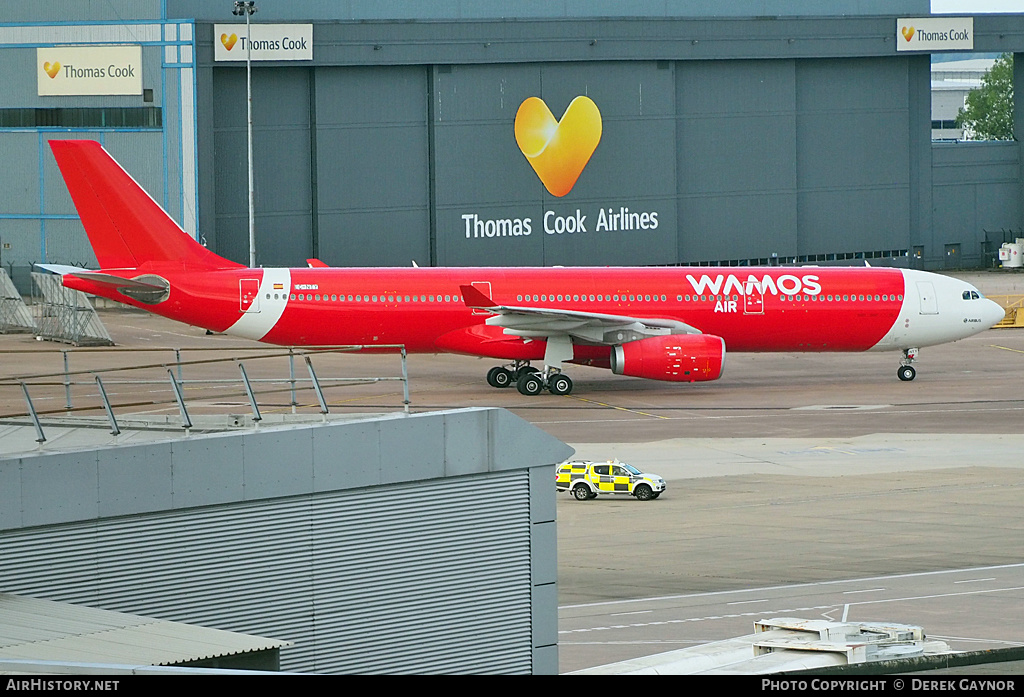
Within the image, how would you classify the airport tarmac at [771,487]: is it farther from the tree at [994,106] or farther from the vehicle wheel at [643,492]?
the tree at [994,106]

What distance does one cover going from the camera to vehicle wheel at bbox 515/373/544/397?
46.5 m

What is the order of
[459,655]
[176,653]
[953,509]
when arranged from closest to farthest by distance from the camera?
[176,653], [459,655], [953,509]

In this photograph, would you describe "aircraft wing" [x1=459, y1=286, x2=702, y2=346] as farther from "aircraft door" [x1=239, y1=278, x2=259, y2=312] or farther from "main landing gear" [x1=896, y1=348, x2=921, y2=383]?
"main landing gear" [x1=896, y1=348, x2=921, y2=383]

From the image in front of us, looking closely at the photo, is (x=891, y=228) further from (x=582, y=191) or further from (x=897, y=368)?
(x=897, y=368)

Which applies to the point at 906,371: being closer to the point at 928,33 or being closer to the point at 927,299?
the point at 927,299

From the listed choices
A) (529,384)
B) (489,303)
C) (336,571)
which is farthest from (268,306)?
(336,571)

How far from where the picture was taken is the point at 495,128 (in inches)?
3046

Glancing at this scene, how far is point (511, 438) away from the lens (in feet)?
57.3

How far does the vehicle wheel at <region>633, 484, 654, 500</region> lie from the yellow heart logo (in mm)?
46498

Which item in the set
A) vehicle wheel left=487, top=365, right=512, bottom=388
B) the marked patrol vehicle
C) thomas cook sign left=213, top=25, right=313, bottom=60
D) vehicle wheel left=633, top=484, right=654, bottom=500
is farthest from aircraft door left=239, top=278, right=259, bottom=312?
thomas cook sign left=213, top=25, right=313, bottom=60

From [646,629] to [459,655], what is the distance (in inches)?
256

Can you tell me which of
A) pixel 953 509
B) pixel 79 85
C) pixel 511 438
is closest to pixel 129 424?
pixel 511 438

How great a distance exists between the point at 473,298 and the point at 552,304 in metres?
3.07

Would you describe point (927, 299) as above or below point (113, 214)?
below
